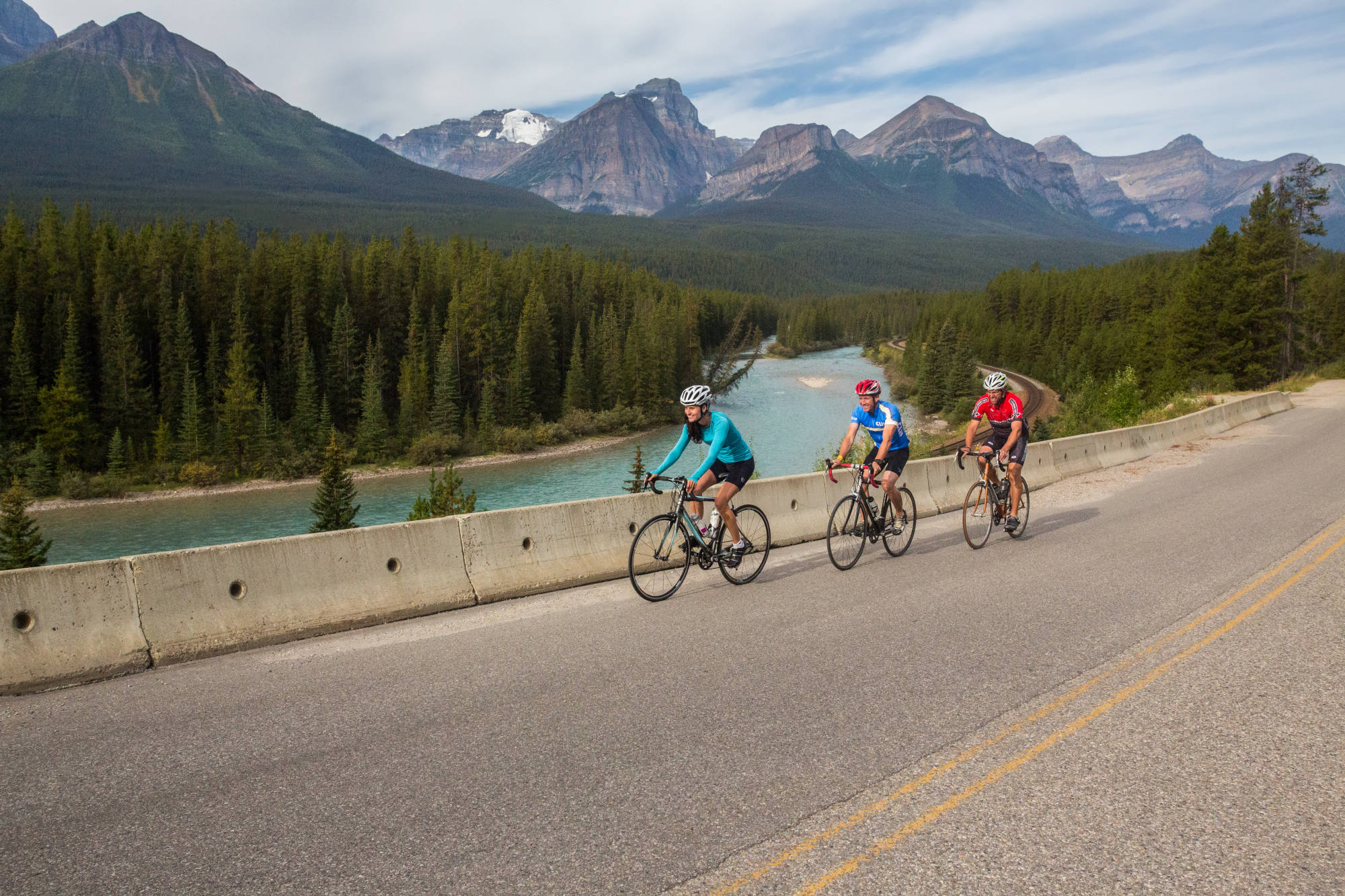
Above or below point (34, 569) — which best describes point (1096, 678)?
below

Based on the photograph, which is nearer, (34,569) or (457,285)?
(34,569)

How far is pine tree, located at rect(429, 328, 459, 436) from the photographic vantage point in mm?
66562

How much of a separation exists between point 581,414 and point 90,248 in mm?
42730

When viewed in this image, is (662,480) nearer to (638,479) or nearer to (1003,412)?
(1003,412)

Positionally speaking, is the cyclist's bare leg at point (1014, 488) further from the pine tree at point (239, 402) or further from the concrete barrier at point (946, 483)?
the pine tree at point (239, 402)

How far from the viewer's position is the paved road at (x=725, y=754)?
12.6 feet

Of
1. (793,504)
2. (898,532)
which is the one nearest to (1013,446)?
(898,532)

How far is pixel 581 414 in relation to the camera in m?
71.8

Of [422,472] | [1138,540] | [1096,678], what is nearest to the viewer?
[1096,678]

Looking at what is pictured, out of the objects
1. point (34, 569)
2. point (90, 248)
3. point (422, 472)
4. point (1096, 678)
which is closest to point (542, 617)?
point (34, 569)

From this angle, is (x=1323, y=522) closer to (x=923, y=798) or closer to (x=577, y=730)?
(x=923, y=798)

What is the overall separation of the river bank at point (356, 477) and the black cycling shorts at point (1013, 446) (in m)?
45.2

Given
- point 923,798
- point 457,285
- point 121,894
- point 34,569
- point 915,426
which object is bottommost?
point 915,426

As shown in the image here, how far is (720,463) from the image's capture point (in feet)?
29.2
